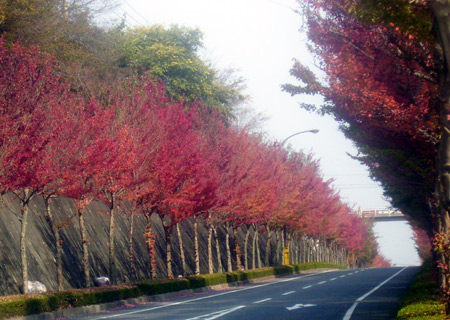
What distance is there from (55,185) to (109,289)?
13.2ft

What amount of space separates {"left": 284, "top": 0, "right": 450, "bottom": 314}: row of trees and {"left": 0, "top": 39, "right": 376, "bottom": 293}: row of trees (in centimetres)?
648

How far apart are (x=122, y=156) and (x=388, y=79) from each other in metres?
9.66

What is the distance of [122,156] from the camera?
71.6 feet

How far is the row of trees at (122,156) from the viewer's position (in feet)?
57.4

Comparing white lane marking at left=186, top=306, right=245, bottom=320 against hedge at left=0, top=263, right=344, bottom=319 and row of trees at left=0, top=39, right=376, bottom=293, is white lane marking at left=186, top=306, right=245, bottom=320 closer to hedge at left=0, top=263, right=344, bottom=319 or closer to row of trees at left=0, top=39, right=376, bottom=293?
hedge at left=0, top=263, right=344, bottom=319

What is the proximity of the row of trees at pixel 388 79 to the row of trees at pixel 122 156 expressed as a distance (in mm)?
6481

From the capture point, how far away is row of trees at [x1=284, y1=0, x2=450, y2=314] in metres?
11.4

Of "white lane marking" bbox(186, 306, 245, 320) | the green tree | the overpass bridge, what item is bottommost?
"white lane marking" bbox(186, 306, 245, 320)

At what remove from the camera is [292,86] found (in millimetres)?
23438

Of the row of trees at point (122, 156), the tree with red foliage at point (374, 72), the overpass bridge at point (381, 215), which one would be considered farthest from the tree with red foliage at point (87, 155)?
the overpass bridge at point (381, 215)

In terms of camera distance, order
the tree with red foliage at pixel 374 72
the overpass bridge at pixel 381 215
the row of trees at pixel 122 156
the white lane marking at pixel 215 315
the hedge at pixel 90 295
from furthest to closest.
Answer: the overpass bridge at pixel 381 215, the row of trees at pixel 122 156, the tree with red foliage at pixel 374 72, the hedge at pixel 90 295, the white lane marking at pixel 215 315

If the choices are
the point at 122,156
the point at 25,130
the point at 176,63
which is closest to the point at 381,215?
the point at 176,63

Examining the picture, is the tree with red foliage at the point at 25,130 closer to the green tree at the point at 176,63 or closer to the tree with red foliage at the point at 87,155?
the tree with red foliage at the point at 87,155

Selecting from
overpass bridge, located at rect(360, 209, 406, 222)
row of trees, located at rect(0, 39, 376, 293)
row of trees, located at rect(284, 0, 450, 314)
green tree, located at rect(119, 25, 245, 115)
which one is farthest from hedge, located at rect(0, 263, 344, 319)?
overpass bridge, located at rect(360, 209, 406, 222)
